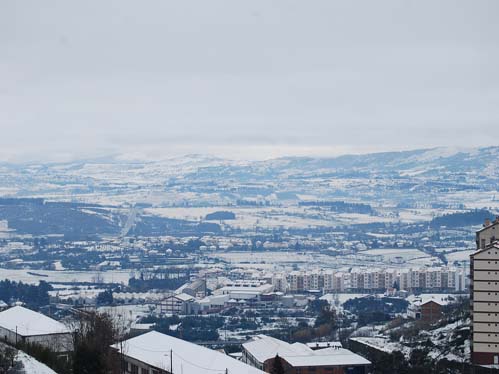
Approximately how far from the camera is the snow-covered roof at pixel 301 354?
18.5 metres

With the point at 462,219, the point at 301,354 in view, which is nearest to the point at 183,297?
the point at 301,354

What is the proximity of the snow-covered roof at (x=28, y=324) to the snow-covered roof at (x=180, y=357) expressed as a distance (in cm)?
107

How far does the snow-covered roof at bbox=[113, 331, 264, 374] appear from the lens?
52.0 ft

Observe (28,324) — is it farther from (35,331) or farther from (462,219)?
(462,219)

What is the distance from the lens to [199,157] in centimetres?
12581

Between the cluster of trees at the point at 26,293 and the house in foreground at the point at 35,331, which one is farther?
the cluster of trees at the point at 26,293

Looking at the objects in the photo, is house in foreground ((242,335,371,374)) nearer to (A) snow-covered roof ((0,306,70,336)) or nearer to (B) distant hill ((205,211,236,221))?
(A) snow-covered roof ((0,306,70,336))

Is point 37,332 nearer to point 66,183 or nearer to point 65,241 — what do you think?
point 65,241

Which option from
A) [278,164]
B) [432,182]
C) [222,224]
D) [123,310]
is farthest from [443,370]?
[278,164]

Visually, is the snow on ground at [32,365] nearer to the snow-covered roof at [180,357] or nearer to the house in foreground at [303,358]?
the snow-covered roof at [180,357]

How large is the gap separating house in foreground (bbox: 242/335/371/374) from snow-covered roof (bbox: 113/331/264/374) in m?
1.23

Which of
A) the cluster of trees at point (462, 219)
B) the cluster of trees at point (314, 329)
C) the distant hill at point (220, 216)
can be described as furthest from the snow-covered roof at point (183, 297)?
the distant hill at point (220, 216)

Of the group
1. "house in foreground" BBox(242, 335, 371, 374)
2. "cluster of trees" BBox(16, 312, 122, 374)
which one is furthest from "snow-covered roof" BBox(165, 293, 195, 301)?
"cluster of trees" BBox(16, 312, 122, 374)

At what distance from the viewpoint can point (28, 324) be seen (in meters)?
17.3
